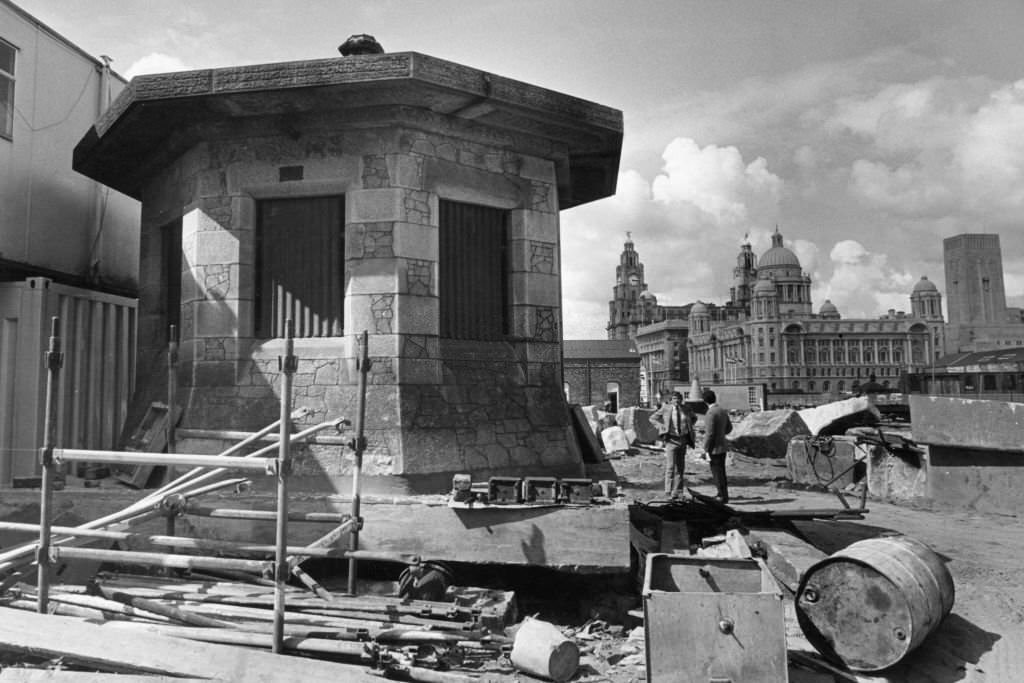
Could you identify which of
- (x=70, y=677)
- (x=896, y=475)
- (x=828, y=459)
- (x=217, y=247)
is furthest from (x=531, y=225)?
(x=828, y=459)

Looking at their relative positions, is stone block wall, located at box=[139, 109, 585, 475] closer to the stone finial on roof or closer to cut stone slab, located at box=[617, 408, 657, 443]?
the stone finial on roof

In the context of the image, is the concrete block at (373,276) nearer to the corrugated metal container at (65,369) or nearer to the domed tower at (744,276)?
the corrugated metal container at (65,369)

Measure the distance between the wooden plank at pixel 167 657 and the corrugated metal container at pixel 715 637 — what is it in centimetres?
175

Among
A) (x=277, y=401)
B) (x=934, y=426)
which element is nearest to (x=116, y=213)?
(x=277, y=401)

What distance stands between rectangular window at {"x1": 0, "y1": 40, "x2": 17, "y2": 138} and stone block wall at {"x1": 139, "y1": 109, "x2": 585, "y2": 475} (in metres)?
3.04

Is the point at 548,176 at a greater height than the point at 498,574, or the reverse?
the point at 548,176

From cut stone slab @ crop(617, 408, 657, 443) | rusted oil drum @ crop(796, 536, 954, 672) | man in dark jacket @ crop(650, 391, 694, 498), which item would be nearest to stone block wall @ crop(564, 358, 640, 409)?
cut stone slab @ crop(617, 408, 657, 443)

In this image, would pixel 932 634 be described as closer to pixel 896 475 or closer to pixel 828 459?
pixel 896 475

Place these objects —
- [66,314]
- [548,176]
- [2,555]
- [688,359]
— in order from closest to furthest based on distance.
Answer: [2,555], [548,176], [66,314], [688,359]

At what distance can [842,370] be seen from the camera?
112 meters

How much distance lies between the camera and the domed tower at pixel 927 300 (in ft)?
436

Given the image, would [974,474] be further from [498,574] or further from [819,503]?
[498,574]

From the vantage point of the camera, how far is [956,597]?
640 centimetres

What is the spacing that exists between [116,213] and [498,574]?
9.58 m
